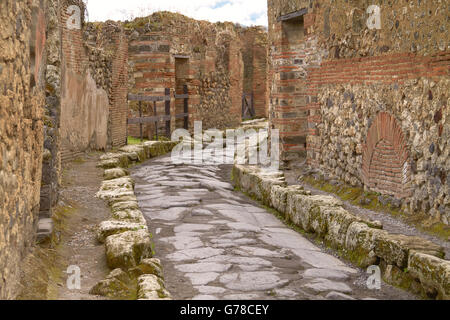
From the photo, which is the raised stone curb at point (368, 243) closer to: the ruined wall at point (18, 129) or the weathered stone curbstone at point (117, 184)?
the weathered stone curbstone at point (117, 184)

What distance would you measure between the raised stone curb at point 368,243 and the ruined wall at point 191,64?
28.4 feet

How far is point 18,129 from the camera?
3.18 metres

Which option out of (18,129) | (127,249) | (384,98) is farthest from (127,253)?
(384,98)

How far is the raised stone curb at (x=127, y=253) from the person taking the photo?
3504 millimetres

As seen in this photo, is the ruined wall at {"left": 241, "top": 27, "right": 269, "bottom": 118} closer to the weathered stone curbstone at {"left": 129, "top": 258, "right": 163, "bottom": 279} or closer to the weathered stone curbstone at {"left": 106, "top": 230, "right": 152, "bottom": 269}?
Result: the weathered stone curbstone at {"left": 106, "top": 230, "right": 152, "bottom": 269}

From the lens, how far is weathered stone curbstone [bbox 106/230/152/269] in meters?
4.07

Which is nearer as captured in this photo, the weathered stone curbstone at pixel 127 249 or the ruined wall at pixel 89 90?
the weathered stone curbstone at pixel 127 249

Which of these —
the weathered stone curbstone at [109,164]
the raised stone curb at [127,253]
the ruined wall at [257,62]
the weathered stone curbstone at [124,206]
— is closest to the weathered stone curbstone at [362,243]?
the raised stone curb at [127,253]

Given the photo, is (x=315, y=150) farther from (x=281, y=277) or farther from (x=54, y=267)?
(x=54, y=267)

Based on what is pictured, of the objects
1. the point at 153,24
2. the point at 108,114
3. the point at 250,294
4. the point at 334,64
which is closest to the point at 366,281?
the point at 250,294

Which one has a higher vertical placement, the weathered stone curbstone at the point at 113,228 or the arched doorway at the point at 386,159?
the arched doorway at the point at 386,159

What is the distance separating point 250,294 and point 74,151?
5.99m

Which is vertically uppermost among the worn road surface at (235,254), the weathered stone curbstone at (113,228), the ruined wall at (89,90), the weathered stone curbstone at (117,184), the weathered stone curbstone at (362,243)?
the ruined wall at (89,90)

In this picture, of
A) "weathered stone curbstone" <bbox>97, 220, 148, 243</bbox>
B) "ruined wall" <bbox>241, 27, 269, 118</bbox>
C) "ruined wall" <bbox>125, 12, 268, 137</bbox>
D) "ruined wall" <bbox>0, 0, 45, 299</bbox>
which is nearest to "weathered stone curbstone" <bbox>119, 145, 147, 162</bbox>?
"ruined wall" <bbox>125, 12, 268, 137</bbox>
